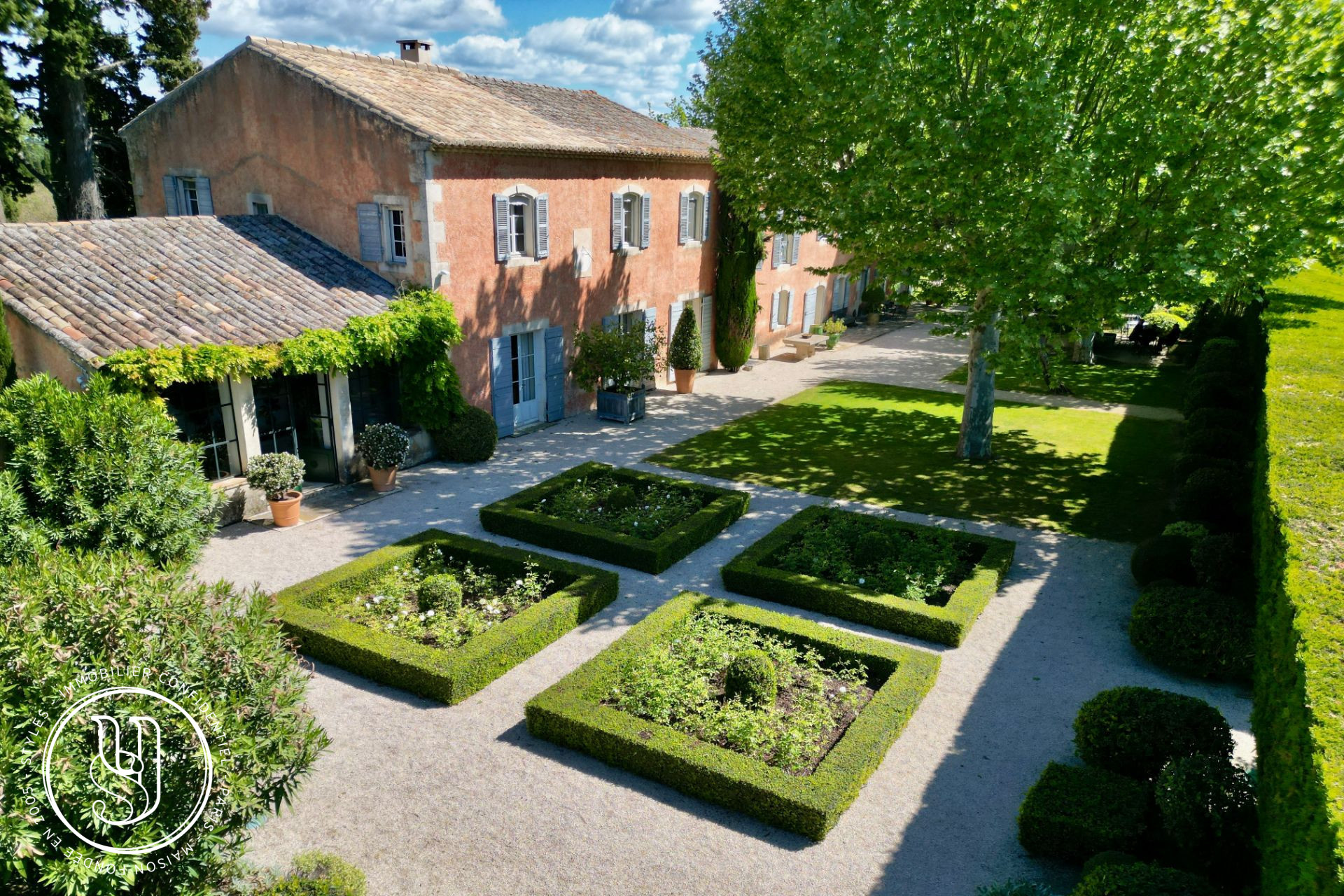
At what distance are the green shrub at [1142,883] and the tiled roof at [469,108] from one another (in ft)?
51.8

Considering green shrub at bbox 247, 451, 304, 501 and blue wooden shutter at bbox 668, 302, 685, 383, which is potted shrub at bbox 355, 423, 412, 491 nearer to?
green shrub at bbox 247, 451, 304, 501

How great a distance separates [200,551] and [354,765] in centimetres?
474

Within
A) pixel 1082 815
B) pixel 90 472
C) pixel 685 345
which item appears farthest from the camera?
pixel 685 345

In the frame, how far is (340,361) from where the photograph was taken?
609 inches

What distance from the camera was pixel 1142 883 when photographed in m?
6.09

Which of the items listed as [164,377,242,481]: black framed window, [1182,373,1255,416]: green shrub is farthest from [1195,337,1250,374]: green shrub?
[164,377,242,481]: black framed window

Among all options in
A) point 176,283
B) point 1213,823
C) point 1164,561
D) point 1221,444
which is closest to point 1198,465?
point 1221,444

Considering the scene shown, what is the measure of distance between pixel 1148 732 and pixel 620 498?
30.1 ft

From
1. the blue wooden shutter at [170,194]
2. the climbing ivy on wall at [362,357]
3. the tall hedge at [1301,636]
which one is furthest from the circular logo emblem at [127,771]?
the blue wooden shutter at [170,194]

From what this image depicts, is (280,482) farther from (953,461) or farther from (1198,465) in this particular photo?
(1198,465)

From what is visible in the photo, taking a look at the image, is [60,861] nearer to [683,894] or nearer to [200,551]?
[683,894]

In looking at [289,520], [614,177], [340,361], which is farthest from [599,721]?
[614,177]

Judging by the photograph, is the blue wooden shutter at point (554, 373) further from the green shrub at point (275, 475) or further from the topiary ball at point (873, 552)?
the topiary ball at point (873, 552)

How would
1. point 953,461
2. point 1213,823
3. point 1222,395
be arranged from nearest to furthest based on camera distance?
point 1213,823, point 1222,395, point 953,461
